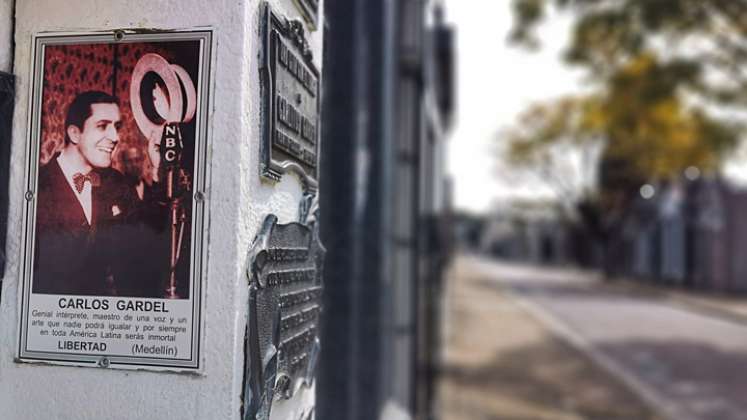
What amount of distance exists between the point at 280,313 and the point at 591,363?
31.5 ft

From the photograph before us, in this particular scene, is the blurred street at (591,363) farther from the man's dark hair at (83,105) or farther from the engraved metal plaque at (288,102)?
the man's dark hair at (83,105)

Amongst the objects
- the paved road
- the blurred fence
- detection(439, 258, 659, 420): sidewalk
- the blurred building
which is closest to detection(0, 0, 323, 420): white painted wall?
the blurred building

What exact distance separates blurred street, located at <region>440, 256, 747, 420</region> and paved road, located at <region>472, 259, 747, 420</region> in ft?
0.05

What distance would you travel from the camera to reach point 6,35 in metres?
1.65

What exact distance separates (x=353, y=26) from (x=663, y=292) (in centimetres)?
2573

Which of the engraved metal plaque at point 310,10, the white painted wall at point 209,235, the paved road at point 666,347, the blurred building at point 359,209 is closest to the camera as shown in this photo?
the white painted wall at point 209,235

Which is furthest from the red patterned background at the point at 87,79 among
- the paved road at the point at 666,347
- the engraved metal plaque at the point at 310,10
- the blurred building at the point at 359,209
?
the paved road at the point at 666,347

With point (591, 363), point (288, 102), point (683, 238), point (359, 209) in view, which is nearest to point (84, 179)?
point (288, 102)

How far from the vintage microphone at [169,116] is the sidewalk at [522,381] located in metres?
5.95

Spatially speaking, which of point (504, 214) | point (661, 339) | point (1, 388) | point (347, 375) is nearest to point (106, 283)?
point (1, 388)

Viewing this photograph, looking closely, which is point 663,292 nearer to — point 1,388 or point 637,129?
point 637,129

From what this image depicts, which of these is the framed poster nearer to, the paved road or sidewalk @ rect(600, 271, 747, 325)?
the paved road

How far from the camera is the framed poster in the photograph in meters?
1.54

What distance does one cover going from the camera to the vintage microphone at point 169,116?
155cm
